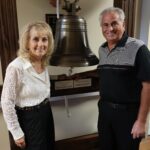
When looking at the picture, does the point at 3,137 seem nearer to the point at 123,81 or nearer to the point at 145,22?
the point at 123,81

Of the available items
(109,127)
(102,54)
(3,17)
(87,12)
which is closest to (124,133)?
(109,127)

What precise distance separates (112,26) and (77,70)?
0.54m

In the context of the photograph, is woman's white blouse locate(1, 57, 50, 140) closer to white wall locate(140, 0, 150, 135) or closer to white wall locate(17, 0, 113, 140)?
white wall locate(17, 0, 113, 140)

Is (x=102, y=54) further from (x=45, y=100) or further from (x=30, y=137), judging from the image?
(x=30, y=137)

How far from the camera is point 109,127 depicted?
1392 mm

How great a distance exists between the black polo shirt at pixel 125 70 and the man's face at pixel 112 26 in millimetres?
41

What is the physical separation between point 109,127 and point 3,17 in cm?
94

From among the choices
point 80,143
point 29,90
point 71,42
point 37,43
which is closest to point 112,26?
point 71,42

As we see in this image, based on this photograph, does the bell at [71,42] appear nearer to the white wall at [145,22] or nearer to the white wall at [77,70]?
the white wall at [77,70]

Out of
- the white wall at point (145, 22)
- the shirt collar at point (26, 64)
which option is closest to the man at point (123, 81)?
the shirt collar at point (26, 64)

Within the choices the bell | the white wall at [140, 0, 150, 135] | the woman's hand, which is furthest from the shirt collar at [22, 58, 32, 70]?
the white wall at [140, 0, 150, 135]

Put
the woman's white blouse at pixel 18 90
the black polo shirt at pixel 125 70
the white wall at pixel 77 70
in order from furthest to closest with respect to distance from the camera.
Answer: the white wall at pixel 77 70 → the black polo shirt at pixel 125 70 → the woman's white blouse at pixel 18 90

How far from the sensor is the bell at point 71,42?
50.2 inches

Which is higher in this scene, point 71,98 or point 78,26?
point 78,26
